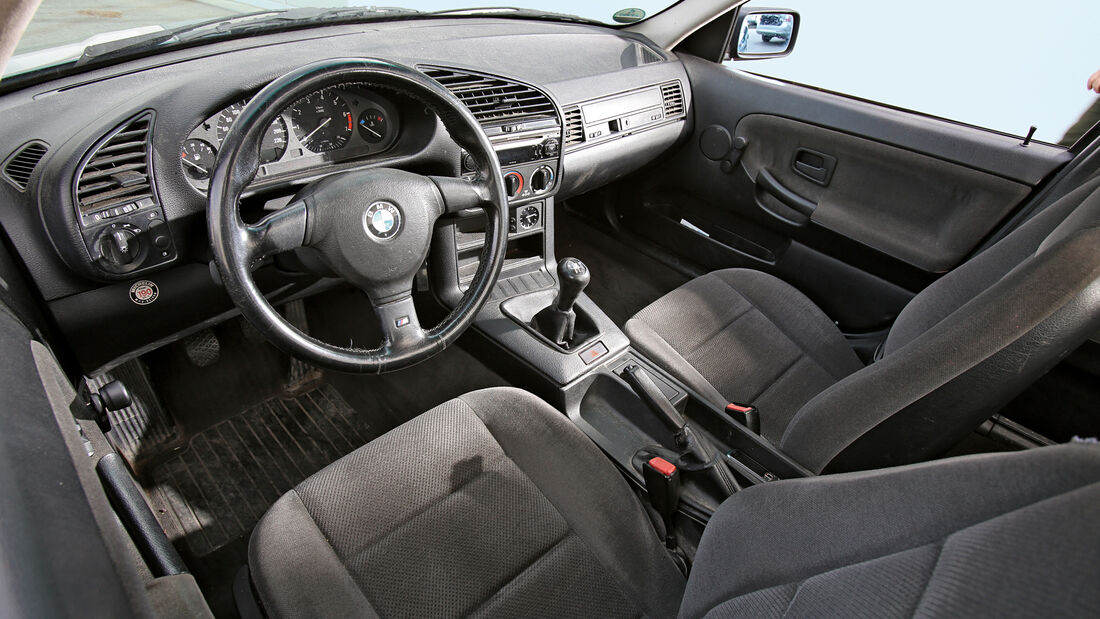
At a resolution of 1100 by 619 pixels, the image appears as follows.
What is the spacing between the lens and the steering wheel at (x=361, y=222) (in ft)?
3.50

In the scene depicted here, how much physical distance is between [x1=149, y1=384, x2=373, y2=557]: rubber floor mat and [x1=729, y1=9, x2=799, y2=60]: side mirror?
1830 mm

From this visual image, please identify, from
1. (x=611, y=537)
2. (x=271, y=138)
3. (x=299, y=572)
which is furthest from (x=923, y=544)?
(x=271, y=138)

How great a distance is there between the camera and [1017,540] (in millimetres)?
445

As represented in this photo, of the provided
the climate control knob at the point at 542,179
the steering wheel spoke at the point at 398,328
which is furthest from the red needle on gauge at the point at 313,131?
the climate control knob at the point at 542,179

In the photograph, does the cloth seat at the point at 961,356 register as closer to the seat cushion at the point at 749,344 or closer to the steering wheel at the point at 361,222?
the seat cushion at the point at 749,344

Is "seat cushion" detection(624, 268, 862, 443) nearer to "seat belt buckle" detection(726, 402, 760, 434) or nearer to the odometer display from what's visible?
"seat belt buckle" detection(726, 402, 760, 434)

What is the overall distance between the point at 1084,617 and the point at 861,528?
0.77 ft

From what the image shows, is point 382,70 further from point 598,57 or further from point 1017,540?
point 598,57

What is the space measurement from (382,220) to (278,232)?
7.3 inches

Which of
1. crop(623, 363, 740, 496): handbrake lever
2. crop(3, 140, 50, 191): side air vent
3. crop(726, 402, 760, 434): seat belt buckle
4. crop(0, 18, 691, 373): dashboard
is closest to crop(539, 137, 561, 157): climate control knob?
crop(0, 18, 691, 373): dashboard

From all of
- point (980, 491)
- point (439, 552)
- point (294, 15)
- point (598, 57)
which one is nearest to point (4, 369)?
point (439, 552)

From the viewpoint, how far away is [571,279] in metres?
1.69

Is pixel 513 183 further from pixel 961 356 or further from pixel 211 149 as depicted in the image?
pixel 961 356

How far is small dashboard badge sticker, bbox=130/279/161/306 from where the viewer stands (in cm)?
140
